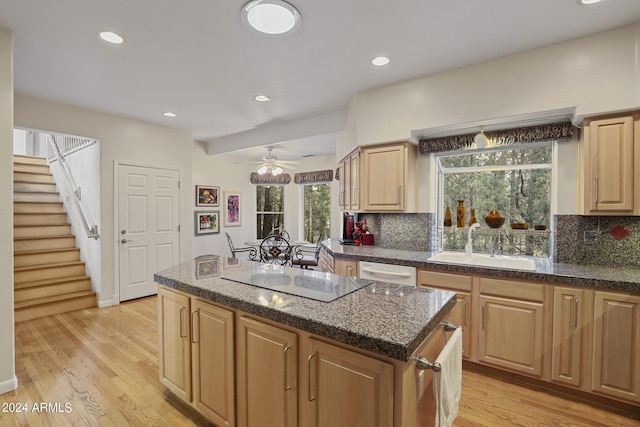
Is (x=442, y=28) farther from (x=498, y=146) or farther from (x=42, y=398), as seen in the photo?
(x=42, y=398)

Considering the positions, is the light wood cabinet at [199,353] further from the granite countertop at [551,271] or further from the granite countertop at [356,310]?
the granite countertop at [551,271]

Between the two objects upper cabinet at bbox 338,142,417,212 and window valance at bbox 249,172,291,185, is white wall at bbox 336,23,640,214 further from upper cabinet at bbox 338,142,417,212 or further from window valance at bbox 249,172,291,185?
window valance at bbox 249,172,291,185

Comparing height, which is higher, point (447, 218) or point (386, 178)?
point (386, 178)

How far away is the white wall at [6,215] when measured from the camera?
2164 millimetres

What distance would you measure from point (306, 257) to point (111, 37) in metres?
4.83

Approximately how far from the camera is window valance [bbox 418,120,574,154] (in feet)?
8.28

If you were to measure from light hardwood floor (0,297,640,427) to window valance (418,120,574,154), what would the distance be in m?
2.00

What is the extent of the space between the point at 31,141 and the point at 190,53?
21.0 feet

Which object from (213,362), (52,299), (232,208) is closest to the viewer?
(213,362)

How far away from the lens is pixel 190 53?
8.21 ft

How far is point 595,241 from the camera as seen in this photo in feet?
7.91

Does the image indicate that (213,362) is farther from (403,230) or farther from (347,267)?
(403,230)

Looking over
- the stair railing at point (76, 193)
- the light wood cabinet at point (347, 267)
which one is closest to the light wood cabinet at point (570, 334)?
the light wood cabinet at point (347, 267)

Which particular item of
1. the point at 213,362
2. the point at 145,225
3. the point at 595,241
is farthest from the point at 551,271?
the point at 145,225
